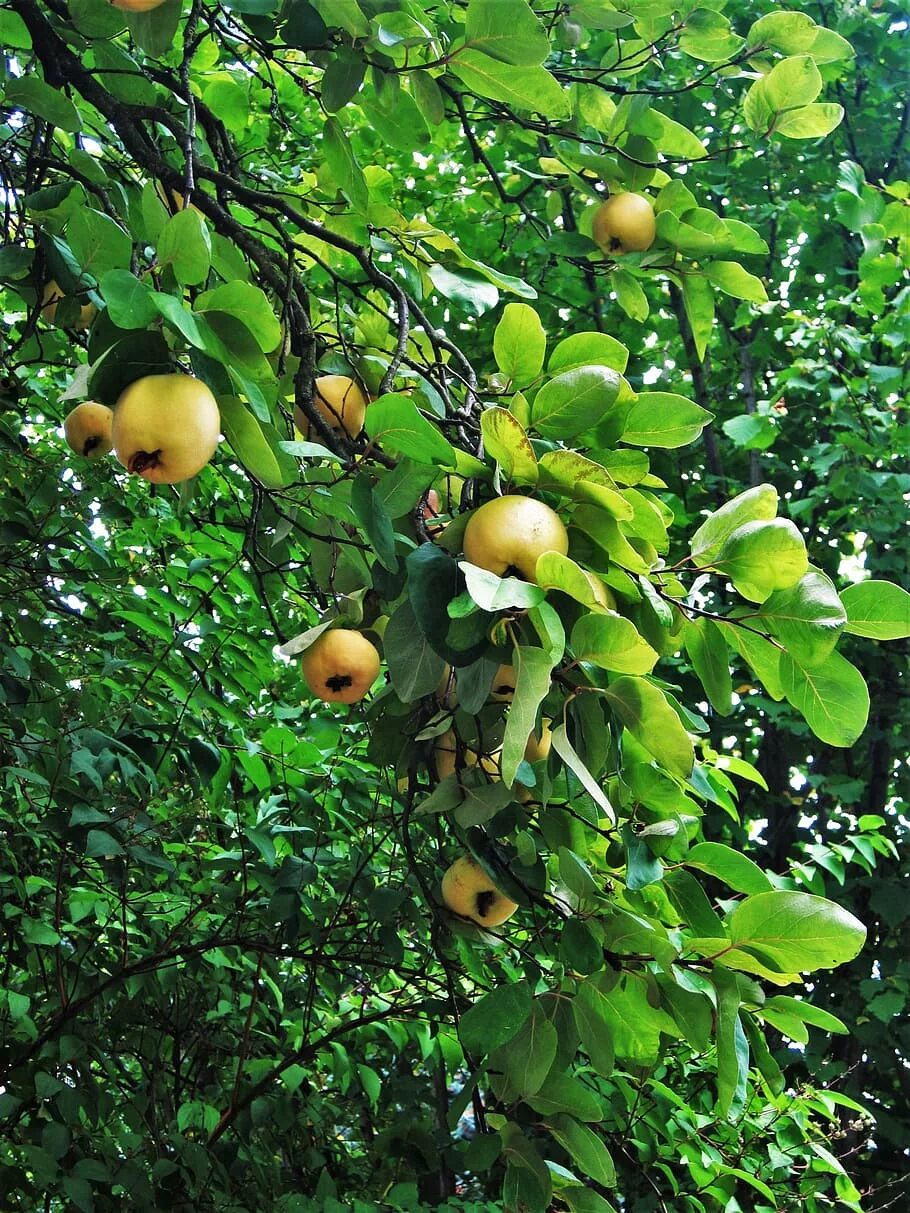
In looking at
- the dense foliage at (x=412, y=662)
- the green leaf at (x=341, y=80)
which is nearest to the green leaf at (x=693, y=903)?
the dense foliage at (x=412, y=662)

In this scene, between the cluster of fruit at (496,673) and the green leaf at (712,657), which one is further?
the green leaf at (712,657)

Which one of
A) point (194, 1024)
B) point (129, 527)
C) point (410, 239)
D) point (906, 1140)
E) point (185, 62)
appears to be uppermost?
point (185, 62)

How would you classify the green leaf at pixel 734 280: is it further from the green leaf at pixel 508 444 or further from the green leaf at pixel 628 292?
the green leaf at pixel 508 444

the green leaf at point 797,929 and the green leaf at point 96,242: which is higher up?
the green leaf at point 96,242

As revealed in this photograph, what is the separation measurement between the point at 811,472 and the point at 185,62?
4494mm

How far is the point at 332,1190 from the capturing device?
2488 millimetres

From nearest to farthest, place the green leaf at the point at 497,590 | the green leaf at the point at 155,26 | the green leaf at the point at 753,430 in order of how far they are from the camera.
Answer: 1. the green leaf at the point at 497,590
2. the green leaf at the point at 155,26
3. the green leaf at the point at 753,430

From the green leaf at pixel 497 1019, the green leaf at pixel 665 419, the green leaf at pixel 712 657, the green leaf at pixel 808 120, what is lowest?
the green leaf at pixel 497 1019

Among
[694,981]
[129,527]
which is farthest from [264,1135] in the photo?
[694,981]

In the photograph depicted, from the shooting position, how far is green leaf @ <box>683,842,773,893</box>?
4.99ft

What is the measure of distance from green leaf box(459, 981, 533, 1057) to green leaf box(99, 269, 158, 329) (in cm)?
98

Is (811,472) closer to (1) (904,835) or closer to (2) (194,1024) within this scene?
(1) (904,835)

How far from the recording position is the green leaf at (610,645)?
113cm

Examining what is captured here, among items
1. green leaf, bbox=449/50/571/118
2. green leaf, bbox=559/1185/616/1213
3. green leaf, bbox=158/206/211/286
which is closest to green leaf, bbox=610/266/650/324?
green leaf, bbox=449/50/571/118
